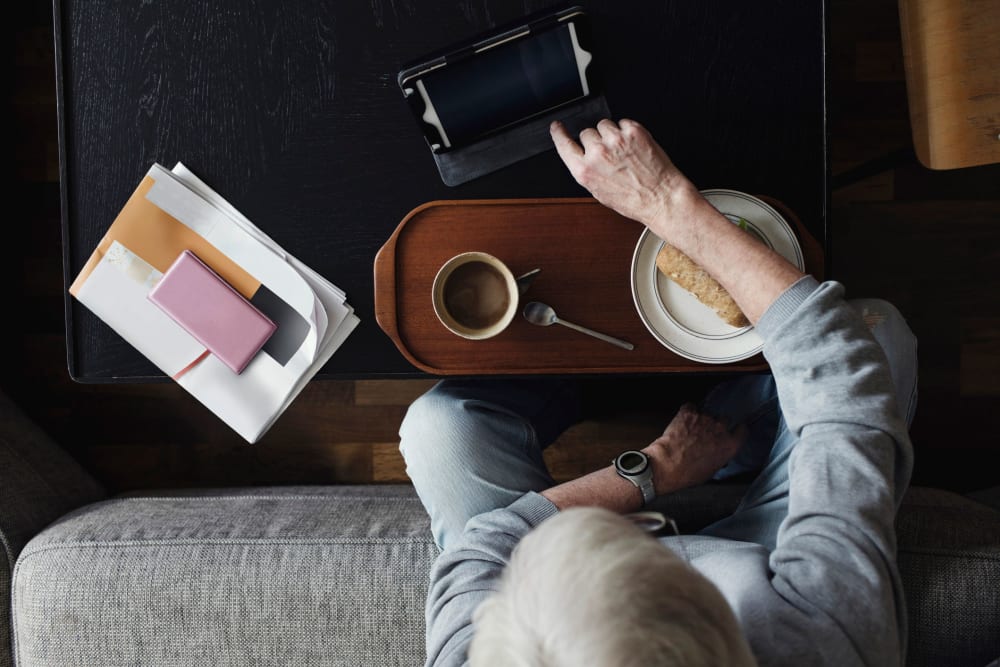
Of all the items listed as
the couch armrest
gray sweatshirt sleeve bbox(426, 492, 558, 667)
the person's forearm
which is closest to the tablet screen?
the person's forearm

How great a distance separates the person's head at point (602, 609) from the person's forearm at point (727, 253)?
37 centimetres

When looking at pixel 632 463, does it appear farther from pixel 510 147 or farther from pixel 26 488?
pixel 26 488

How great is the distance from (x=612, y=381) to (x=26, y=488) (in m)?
1.05

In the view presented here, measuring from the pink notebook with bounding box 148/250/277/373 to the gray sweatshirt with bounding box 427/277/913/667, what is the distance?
0.42m

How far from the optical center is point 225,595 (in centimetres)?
110

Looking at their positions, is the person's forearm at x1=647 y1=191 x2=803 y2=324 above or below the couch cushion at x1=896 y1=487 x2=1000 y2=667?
above

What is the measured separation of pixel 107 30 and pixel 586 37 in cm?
64

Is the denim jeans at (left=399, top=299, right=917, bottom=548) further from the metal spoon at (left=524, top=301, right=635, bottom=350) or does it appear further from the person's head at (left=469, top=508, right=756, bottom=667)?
the person's head at (left=469, top=508, right=756, bottom=667)

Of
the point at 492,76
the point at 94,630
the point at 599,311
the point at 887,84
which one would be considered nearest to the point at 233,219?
the point at 492,76

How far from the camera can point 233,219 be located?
100cm

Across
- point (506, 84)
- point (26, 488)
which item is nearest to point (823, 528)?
point (506, 84)

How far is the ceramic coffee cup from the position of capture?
940 mm

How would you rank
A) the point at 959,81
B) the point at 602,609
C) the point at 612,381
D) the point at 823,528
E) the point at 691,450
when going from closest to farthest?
the point at 602,609, the point at 823,528, the point at 959,81, the point at 691,450, the point at 612,381

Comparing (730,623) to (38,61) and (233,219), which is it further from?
(38,61)
